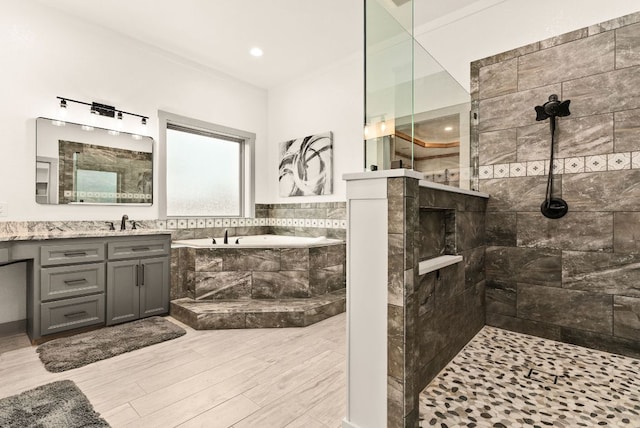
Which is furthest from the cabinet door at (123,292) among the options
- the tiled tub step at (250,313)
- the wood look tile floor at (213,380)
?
the wood look tile floor at (213,380)

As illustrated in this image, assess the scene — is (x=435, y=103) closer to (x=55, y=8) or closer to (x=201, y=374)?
(x=201, y=374)

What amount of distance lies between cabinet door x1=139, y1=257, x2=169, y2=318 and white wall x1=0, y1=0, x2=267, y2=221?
0.74 metres

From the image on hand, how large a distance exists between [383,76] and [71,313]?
307cm

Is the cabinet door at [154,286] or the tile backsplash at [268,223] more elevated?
the tile backsplash at [268,223]

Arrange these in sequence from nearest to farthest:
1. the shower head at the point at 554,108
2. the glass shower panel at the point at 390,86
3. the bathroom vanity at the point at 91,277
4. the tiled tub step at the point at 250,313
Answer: the glass shower panel at the point at 390,86 < the shower head at the point at 554,108 < the bathroom vanity at the point at 91,277 < the tiled tub step at the point at 250,313

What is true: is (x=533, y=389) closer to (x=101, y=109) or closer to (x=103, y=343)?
(x=103, y=343)

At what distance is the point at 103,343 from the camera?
8.34ft

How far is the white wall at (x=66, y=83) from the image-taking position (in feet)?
9.36

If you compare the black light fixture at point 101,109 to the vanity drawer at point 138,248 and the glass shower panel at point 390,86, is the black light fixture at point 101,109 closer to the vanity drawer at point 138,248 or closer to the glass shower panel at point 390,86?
the vanity drawer at point 138,248

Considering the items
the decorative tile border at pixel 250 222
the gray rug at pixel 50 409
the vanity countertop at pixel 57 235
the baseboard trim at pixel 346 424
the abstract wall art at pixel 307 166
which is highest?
the abstract wall art at pixel 307 166

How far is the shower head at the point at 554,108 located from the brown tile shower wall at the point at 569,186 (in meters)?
0.06

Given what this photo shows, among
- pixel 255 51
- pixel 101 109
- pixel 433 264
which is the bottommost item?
pixel 433 264

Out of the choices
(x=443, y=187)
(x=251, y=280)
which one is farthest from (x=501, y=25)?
(x=251, y=280)

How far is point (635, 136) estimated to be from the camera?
2.19m
